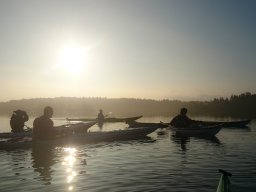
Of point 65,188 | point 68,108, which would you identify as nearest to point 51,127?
point 65,188

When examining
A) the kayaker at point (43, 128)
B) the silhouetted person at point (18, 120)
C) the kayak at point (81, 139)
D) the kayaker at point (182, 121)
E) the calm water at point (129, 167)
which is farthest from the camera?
the kayaker at point (182, 121)

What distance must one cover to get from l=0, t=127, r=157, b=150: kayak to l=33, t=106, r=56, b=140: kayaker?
0.35m

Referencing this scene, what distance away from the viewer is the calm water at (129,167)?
13.9 metres

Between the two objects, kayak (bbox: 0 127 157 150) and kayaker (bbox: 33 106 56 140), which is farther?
kayak (bbox: 0 127 157 150)

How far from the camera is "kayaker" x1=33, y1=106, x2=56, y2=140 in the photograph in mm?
24594

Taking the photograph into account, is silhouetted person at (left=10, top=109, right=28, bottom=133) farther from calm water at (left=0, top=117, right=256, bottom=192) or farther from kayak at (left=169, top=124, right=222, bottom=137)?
kayak at (left=169, top=124, right=222, bottom=137)

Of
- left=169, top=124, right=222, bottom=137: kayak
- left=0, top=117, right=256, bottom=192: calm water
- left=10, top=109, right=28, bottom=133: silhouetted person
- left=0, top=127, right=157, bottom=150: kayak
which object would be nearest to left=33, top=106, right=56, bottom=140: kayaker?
left=0, top=127, right=157, bottom=150: kayak

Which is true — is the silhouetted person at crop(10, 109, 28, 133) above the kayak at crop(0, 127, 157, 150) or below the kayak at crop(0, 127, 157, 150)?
above

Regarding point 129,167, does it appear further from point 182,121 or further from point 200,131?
point 182,121

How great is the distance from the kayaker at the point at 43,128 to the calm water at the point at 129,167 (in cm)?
102

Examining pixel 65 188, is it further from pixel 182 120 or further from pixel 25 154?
pixel 182 120

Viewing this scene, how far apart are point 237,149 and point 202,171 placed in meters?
8.18

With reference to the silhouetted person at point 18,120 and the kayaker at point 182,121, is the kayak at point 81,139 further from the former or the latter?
the silhouetted person at point 18,120

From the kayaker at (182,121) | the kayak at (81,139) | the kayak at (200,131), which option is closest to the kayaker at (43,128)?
the kayak at (81,139)
